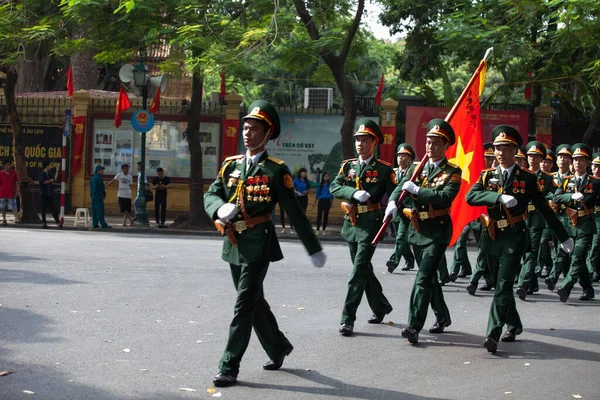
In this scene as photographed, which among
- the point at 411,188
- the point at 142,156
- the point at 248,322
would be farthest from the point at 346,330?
the point at 142,156

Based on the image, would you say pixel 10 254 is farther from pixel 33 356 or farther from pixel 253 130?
pixel 253 130

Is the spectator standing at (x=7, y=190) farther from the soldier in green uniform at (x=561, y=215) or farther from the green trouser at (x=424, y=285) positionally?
the green trouser at (x=424, y=285)

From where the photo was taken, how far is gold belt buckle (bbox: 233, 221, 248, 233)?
696 cm

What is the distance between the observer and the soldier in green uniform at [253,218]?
6.87 m

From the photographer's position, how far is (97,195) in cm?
2417

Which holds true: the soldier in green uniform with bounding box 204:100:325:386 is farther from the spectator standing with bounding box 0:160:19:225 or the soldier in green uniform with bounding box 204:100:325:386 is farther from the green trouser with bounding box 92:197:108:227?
the spectator standing with bounding box 0:160:19:225

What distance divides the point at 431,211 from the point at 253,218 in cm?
254

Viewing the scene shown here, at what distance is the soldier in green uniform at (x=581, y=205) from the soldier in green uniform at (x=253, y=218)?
6560mm

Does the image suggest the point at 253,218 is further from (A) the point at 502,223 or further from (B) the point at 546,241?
(B) the point at 546,241

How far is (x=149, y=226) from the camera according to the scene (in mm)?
25516

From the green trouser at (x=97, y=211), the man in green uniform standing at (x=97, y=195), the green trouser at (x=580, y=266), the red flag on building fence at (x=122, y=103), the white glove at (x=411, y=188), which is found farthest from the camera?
the red flag on building fence at (x=122, y=103)

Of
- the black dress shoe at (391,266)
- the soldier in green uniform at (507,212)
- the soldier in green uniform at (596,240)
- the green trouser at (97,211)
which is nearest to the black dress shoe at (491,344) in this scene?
the soldier in green uniform at (507,212)

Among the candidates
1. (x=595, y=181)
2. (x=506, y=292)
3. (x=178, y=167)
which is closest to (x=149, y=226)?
(x=178, y=167)

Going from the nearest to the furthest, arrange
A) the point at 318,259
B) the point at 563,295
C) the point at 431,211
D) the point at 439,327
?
the point at 318,259 → the point at 431,211 → the point at 439,327 → the point at 563,295
